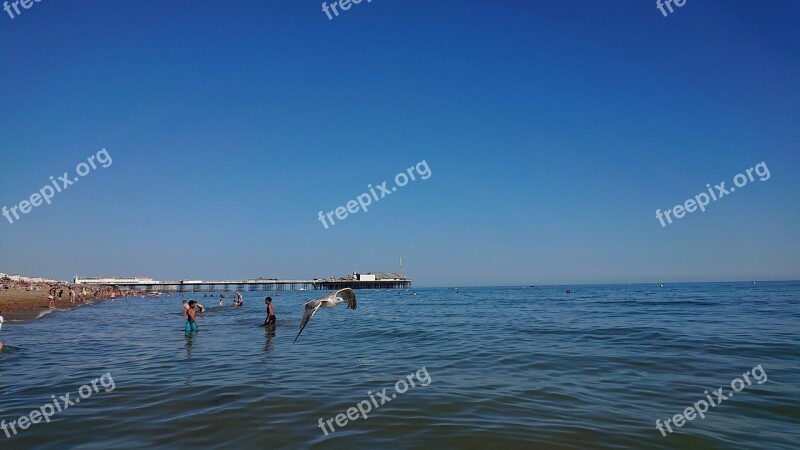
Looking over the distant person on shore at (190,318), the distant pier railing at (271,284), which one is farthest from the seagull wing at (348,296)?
the distant pier railing at (271,284)

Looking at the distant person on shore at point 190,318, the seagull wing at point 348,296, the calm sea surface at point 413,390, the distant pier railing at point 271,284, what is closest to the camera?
the calm sea surface at point 413,390

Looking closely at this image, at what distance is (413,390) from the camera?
10.4 m

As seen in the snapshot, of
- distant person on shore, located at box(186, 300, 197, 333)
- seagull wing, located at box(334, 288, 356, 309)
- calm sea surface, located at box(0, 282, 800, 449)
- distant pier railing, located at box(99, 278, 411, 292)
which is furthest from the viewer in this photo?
distant pier railing, located at box(99, 278, 411, 292)

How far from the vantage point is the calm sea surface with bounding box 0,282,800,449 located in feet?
24.2

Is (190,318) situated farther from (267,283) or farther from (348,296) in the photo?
(267,283)

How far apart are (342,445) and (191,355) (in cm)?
1077

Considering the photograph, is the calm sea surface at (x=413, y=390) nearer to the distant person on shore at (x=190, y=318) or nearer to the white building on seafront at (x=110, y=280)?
the distant person on shore at (x=190, y=318)

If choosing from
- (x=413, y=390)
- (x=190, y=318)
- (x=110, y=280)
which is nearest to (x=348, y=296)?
(x=413, y=390)

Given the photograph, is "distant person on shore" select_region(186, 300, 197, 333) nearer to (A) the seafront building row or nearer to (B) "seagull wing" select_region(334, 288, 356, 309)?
(B) "seagull wing" select_region(334, 288, 356, 309)

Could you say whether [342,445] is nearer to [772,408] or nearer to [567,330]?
[772,408]

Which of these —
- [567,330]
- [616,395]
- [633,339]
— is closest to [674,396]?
[616,395]

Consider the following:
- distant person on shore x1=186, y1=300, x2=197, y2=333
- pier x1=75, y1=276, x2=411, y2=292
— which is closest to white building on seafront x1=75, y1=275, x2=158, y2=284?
pier x1=75, y1=276, x2=411, y2=292

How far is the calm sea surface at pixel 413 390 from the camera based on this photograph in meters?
7.38

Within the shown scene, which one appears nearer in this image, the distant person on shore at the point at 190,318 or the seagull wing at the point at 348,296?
the seagull wing at the point at 348,296
